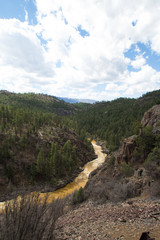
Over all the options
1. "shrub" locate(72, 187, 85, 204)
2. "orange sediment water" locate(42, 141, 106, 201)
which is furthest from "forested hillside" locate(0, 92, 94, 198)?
"shrub" locate(72, 187, 85, 204)

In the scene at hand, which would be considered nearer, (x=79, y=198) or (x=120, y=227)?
(x=120, y=227)

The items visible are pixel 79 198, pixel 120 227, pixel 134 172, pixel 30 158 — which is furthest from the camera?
pixel 30 158

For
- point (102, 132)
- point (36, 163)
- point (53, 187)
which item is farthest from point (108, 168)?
point (102, 132)

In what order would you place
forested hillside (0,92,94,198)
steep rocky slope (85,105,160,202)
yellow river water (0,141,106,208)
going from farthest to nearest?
forested hillside (0,92,94,198), yellow river water (0,141,106,208), steep rocky slope (85,105,160,202)

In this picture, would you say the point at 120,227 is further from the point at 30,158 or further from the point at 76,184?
the point at 30,158

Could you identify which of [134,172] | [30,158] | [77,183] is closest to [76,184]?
[77,183]

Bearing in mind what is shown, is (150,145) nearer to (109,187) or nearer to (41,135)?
(109,187)

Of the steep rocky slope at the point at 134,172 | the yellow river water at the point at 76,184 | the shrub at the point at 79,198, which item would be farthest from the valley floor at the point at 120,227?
the yellow river water at the point at 76,184

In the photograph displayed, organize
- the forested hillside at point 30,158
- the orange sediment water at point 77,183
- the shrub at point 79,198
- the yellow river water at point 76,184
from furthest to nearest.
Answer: the forested hillside at point 30,158, the orange sediment water at point 77,183, the yellow river water at point 76,184, the shrub at point 79,198

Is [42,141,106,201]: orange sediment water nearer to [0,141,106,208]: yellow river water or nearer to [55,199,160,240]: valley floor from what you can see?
[0,141,106,208]: yellow river water

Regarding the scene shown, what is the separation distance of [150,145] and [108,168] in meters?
14.4

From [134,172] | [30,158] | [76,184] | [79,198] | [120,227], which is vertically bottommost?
[76,184]

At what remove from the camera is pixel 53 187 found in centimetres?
4325

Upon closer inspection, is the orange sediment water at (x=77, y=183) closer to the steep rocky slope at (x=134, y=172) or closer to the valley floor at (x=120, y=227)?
the steep rocky slope at (x=134, y=172)
